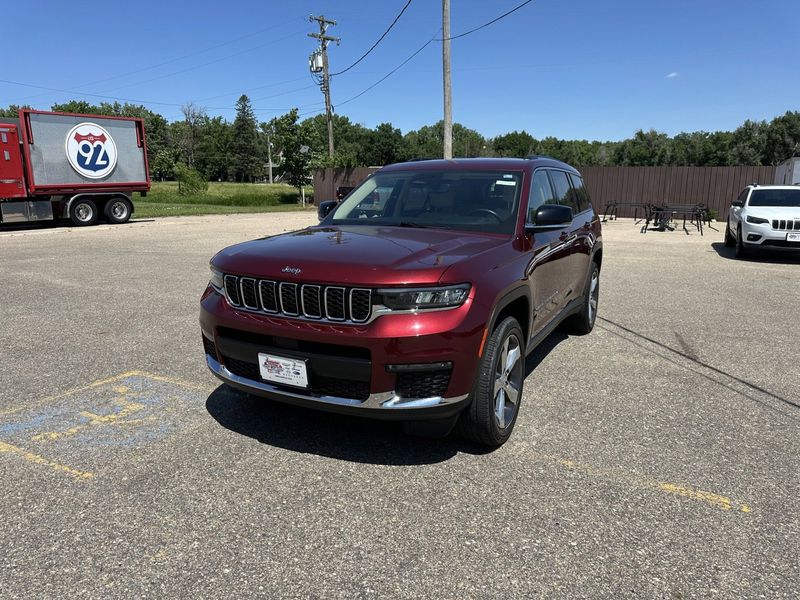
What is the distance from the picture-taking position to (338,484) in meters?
3.09

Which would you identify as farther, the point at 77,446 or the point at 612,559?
the point at 77,446

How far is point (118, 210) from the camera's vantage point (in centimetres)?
2052

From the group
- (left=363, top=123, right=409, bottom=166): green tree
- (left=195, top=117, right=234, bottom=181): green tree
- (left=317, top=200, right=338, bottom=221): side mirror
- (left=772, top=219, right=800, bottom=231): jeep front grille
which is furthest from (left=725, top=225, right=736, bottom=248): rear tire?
(left=195, top=117, right=234, bottom=181): green tree

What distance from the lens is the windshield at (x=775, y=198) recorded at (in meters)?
12.3

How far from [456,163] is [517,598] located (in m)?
3.37

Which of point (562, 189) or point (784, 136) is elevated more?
point (784, 136)

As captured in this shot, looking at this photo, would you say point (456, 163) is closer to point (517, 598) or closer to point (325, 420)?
point (325, 420)

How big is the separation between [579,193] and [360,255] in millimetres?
3727

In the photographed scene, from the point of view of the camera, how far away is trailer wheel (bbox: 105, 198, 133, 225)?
20203mm

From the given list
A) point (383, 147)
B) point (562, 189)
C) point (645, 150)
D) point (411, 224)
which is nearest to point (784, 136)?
point (645, 150)

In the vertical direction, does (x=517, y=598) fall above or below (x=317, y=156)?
below

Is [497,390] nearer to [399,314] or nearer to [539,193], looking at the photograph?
[399,314]

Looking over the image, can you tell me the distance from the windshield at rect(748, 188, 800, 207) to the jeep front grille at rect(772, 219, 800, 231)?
1219 millimetres

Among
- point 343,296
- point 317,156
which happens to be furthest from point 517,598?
point 317,156
